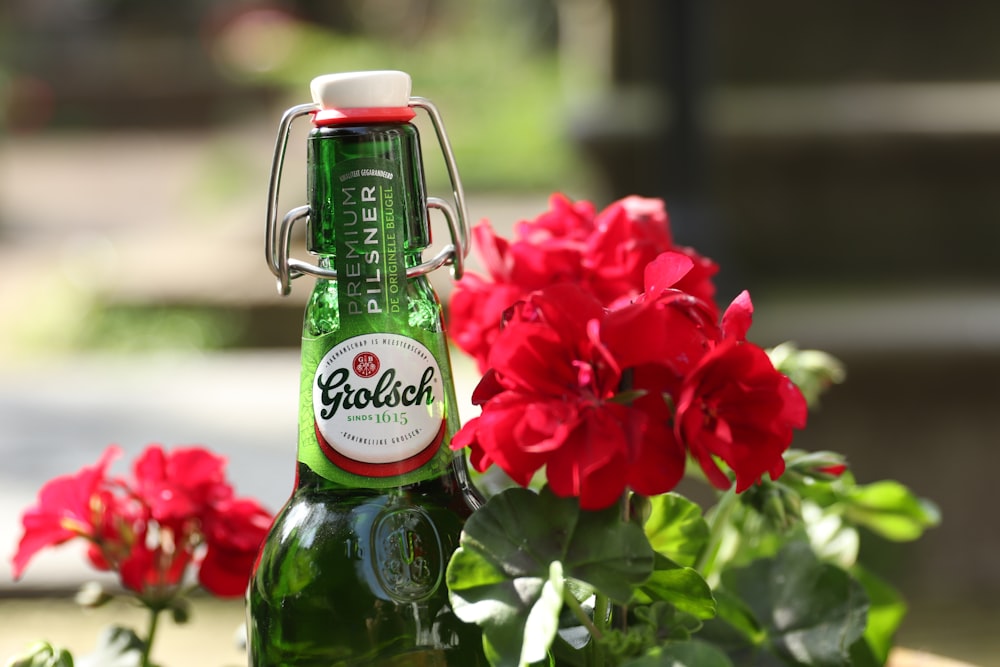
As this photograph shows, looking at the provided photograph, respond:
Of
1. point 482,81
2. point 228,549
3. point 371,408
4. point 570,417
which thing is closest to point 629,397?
point 570,417

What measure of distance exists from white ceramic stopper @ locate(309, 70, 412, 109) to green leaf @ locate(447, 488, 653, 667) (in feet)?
0.57

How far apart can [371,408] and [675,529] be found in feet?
0.49

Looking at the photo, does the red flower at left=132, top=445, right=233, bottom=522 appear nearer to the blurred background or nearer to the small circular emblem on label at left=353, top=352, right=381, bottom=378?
the small circular emblem on label at left=353, top=352, right=381, bottom=378

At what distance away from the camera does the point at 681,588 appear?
1.73ft

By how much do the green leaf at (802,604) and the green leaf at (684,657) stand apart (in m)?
0.16

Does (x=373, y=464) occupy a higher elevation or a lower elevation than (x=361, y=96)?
lower

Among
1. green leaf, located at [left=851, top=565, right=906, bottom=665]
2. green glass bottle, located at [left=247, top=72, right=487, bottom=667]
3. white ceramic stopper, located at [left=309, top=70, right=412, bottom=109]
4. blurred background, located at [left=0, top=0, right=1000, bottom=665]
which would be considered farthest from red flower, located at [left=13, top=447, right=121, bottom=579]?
blurred background, located at [left=0, top=0, right=1000, bottom=665]

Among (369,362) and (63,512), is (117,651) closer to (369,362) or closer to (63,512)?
(63,512)

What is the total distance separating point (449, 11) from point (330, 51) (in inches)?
126

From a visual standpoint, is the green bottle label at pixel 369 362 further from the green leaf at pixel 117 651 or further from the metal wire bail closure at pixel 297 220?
the green leaf at pixel 117 651

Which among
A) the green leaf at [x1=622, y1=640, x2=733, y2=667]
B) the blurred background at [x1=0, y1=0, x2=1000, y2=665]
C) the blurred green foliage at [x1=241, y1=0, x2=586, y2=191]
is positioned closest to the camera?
the green leaf at [x1=622, y1=640, x2=733, y2=667]

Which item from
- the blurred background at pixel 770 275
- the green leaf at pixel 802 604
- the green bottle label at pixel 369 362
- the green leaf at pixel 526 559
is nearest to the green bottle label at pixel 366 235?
the green bottle label at pixel 369 362

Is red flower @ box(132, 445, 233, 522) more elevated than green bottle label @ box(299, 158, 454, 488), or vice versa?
green bottle label @ box(299, 158, 454, 488)

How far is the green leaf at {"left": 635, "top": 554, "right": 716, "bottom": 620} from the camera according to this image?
0.52m
